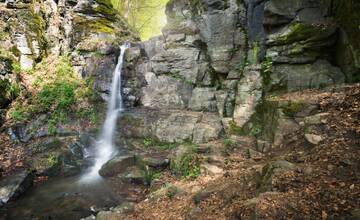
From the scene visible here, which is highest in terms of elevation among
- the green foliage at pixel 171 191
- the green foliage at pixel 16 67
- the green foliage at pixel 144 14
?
the green foliage at pixel 144 14

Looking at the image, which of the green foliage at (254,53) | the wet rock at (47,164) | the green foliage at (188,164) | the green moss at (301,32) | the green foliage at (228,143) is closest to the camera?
the green foliage at (188,164)

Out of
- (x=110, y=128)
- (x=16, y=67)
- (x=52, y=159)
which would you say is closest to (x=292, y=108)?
(x=110, y=128)

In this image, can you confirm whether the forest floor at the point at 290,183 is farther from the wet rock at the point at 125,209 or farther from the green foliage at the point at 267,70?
the green foliage at the point at 267,70

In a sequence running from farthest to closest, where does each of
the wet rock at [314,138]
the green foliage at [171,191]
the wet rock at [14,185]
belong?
the wet rock at [14,185]
the green foliage at [171,191]
the wet rock at [314,138]

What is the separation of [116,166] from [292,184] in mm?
6993

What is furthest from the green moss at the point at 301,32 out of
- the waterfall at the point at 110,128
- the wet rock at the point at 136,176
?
the waterfall at the point at 110,128

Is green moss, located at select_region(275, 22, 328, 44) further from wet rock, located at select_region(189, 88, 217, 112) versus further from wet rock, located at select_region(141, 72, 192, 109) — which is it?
wet rock, located at select_region(141, 72, 192, 109)

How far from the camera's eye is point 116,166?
10742 millimetres

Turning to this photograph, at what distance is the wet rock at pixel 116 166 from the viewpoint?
35.1ft

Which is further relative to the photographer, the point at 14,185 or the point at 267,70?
the point at 267,70

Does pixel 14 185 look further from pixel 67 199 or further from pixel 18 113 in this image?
pixel 18 113

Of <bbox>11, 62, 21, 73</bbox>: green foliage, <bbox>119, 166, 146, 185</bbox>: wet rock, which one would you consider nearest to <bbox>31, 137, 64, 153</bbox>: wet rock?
<bbox>119, 166, 146, 185</bbox>: wet rock

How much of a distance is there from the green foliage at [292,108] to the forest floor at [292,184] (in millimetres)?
488

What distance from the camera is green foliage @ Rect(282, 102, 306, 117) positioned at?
8844 mm
